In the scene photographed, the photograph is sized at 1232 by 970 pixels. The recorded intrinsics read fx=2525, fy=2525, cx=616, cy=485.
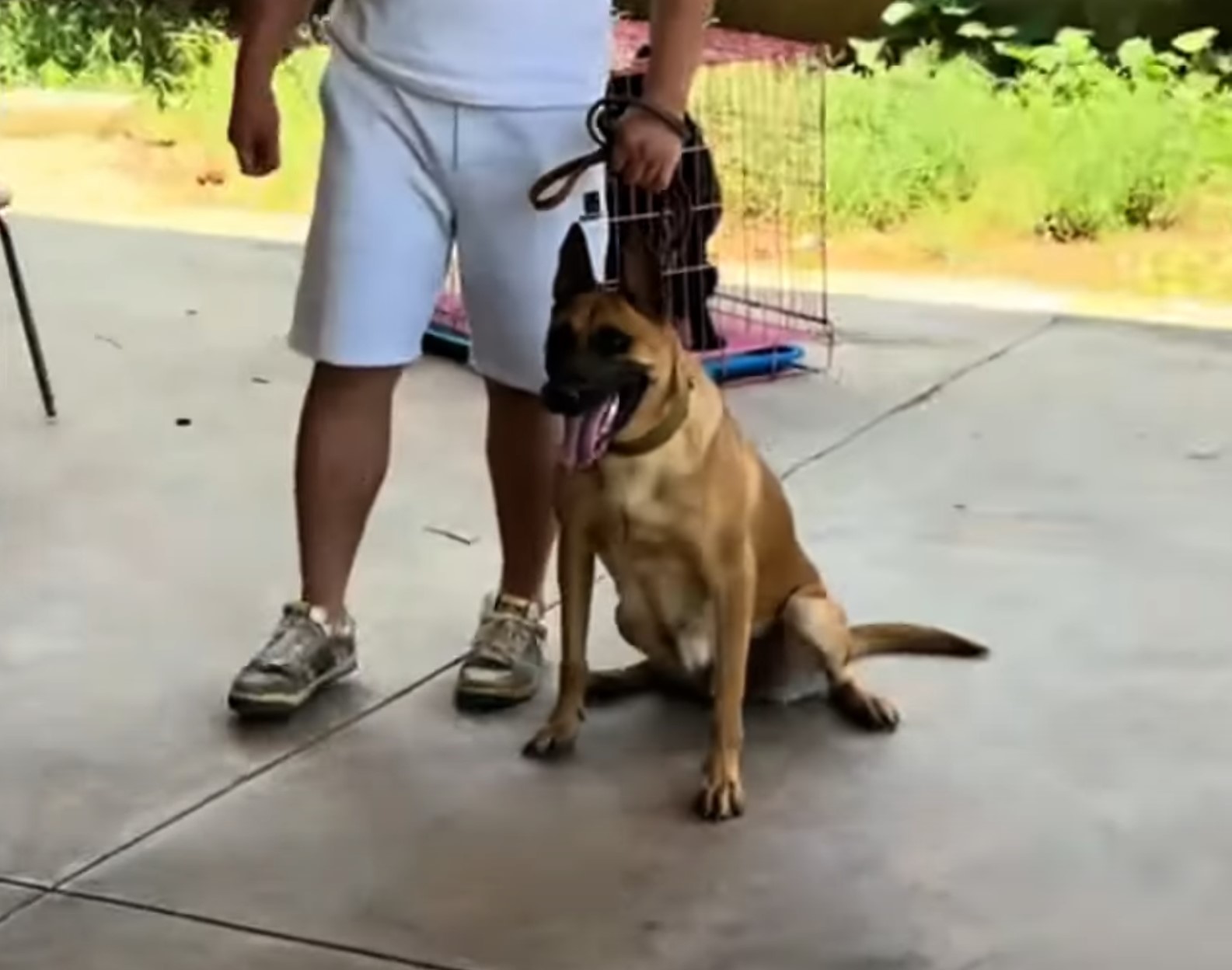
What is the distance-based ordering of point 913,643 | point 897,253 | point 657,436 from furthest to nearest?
point 897,253, point 913,643, point 657,436

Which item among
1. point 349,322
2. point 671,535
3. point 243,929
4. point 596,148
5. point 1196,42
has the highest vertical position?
point 596,148

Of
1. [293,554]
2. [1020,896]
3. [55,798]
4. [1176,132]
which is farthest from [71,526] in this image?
[1176,132]

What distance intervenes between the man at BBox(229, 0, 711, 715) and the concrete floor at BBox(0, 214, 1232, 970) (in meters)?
0.20

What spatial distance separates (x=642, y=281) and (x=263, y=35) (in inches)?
24.9

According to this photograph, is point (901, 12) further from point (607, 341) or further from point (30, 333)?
point (607, 341)

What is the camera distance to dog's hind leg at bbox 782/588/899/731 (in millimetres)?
3221

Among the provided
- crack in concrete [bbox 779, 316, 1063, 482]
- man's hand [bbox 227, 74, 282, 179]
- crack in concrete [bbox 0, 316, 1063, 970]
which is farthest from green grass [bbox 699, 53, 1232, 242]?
man's hand [bbox 227, 74, 282, 179]

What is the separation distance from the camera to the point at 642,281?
2945 mm

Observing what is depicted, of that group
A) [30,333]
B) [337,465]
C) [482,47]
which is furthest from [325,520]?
[30,333]

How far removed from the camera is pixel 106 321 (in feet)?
18.0

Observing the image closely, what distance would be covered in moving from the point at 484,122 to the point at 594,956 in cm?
106

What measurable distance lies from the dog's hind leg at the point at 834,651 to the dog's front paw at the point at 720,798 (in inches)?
11.5

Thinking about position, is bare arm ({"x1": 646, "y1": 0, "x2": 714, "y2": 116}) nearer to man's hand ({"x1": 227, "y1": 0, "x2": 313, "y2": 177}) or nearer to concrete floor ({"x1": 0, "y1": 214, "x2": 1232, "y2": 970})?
man's hand ({"x1": 227, "y1": 0, "x2": 313, "y2": 177})

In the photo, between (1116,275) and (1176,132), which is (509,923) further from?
(1176,132)
